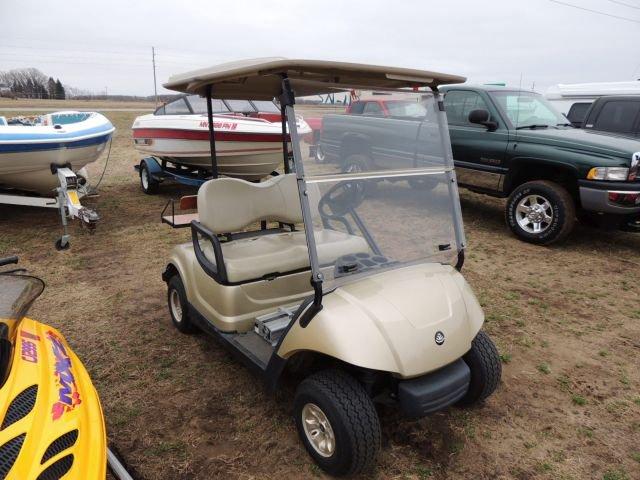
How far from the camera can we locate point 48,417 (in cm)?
163

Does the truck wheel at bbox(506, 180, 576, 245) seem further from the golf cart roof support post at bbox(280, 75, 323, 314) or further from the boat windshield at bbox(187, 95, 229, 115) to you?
the boat windshield at bbox(187, 95, 229, 115)

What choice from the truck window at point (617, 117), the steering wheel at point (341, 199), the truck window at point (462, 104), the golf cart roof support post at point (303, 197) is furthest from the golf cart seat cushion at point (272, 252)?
the truck window at point (617, 117)

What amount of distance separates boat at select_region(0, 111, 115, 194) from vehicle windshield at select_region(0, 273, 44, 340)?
424 cm

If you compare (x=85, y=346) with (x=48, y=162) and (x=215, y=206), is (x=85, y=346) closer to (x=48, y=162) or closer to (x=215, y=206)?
(x=215, y=206)

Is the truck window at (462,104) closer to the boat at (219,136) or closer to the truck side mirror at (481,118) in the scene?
the truck side mirror at (481,118)

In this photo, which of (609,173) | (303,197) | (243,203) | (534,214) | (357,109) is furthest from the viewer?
(534,214)

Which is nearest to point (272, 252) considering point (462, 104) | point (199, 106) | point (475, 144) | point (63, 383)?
point (63, 383)

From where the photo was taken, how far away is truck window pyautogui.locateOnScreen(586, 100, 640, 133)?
6613mm

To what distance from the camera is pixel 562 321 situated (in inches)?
149

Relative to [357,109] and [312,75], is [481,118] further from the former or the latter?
[312,75]

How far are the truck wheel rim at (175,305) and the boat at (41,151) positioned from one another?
3.62m

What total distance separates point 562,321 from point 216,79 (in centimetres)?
339

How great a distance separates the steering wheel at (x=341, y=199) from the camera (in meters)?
2.32

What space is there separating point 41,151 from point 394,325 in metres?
5.66
